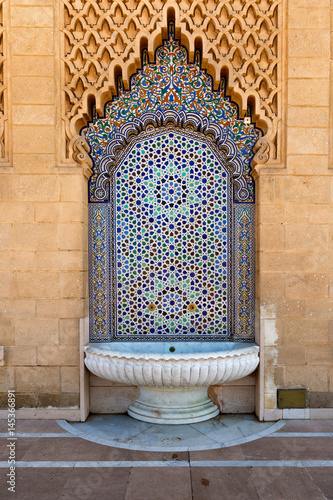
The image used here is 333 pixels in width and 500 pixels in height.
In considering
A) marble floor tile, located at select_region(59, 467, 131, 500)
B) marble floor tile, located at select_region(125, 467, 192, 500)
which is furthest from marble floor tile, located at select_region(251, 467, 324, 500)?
marble floor tile, located at select_region(59, 467, 131, 500)

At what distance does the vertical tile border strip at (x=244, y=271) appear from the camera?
3.23 metres

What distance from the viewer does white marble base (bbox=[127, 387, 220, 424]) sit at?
290cm

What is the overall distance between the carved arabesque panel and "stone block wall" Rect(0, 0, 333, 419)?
107mm

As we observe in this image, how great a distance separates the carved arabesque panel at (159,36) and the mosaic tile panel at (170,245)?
631 mm

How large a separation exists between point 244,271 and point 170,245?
0.78 meters

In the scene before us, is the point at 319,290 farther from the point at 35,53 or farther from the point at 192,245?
the point at 35,53

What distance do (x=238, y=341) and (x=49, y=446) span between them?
1857 mm

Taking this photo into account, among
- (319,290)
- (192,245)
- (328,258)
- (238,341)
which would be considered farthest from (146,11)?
(238,341)

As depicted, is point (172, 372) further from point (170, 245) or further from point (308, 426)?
point (308, 426)

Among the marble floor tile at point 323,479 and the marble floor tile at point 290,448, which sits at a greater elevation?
the marble floor tile at point 323,479

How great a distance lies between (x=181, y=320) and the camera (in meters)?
3.27

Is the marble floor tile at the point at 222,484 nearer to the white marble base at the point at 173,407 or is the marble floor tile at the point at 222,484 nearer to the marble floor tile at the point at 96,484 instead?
the marble floor tile at the point at 96,484

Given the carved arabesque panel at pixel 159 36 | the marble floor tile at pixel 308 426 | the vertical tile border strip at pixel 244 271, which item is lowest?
the marble floor tile at pixel 308 426

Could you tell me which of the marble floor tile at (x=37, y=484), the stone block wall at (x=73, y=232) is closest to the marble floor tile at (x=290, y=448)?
the stone block wall at (x=73, y=232)
